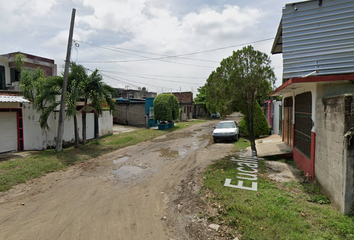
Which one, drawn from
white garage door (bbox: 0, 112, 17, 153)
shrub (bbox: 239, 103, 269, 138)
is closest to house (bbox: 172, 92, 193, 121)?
shrub (bbox: 239, 103, 269, 138)

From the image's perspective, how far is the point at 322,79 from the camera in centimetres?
520

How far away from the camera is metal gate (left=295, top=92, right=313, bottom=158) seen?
21.3 ft

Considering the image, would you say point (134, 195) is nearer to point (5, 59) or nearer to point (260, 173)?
point (260, 173)

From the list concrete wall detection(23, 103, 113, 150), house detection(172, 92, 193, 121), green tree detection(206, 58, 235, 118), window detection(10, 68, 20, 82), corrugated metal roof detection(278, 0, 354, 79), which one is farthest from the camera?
house detection(172, 92, 193, 121)

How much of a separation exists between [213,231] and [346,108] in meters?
3.46

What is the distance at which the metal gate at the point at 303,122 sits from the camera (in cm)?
649

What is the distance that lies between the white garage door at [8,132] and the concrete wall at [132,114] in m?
13.5

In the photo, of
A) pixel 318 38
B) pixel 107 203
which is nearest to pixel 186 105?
pixel 318 38

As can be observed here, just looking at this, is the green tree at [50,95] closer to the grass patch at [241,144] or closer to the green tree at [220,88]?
the green tree at [220,88]

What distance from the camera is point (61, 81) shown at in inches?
414

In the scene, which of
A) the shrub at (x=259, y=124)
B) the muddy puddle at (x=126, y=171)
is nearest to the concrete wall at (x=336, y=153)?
the muddy puddle at (x=126, y=171)

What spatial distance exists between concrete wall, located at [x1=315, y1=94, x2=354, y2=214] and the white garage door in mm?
12419

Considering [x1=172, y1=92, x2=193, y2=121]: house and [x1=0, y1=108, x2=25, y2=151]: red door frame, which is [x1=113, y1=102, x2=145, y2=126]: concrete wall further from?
[x1=0, y1=108, x2=25, y2=151]: red door frame

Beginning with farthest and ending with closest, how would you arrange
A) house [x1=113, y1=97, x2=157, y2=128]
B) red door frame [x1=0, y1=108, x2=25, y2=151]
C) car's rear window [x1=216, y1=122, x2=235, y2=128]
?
house [x1=113, y1=97, x2=157, y2=128] < car's rear window [x1=216, y1=122, x2=235, y2=128] < red door frame [x1=0, y1=108, x2=25, y2=151]
